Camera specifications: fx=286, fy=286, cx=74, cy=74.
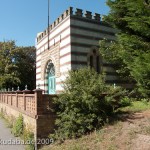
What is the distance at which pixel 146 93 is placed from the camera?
9.35 m

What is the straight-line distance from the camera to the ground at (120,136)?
8867mm

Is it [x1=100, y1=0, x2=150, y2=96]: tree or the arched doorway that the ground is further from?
the arched doorway

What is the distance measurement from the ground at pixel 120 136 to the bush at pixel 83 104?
1.58ft

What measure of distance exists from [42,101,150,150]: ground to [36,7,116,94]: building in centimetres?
960

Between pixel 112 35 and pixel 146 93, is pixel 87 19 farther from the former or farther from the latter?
pixel 146 93

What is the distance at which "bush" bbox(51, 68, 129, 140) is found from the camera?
1109 cm

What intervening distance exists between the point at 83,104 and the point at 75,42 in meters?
10.4

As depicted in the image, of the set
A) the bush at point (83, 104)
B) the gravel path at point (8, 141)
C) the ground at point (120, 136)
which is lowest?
the gravel path at point (8, 141)

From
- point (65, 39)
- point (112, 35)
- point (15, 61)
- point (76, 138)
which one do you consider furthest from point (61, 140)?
point (15, 61)

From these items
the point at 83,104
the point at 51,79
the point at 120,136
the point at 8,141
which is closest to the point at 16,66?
the point at 51,79

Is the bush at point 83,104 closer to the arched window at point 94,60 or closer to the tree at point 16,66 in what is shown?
the arched window at point 94,60

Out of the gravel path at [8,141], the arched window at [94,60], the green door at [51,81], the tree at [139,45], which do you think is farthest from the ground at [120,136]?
the green door at [51,81]

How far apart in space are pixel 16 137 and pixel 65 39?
31.3 ft

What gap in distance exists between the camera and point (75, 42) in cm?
2109
